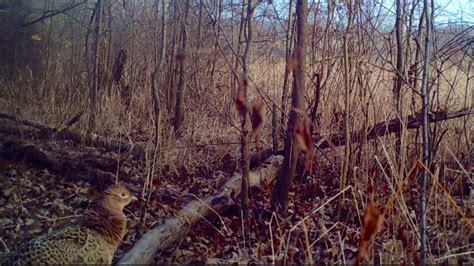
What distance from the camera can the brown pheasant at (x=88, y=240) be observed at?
9.32 ft

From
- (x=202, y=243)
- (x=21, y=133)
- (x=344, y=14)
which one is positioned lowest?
(x=202, y=243)

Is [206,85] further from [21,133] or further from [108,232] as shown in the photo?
[108,232]

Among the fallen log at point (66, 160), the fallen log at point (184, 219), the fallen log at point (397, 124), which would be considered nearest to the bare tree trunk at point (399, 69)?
the fallen log at point (397, 124)

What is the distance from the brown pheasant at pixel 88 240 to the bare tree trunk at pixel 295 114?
1359mm

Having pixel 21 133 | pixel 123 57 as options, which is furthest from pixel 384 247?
pixel 123 57

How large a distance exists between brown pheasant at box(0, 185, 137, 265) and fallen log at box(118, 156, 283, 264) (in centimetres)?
15

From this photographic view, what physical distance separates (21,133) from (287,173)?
3.71 meters

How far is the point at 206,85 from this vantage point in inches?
329

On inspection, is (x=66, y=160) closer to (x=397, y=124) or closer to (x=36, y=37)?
(x=397, y=124)

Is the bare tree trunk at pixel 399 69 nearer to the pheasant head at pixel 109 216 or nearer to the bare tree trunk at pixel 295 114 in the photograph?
the bare tree trunk at pixel 295 114

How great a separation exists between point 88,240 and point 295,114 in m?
1.88

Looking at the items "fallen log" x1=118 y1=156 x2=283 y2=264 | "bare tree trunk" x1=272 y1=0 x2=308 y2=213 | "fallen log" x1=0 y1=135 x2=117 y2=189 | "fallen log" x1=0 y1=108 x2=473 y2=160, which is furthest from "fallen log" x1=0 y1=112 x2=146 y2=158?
"bare tree trunk" x1=272 y1=0 x2=308 y2=213

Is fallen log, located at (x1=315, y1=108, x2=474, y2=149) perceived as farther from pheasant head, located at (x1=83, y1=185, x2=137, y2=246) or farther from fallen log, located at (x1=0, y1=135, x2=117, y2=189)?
fallen log, located at (x1=0, y1=135, x2=117, y2=189)

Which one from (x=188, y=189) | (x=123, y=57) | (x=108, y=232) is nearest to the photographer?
(x=108, y=232)
